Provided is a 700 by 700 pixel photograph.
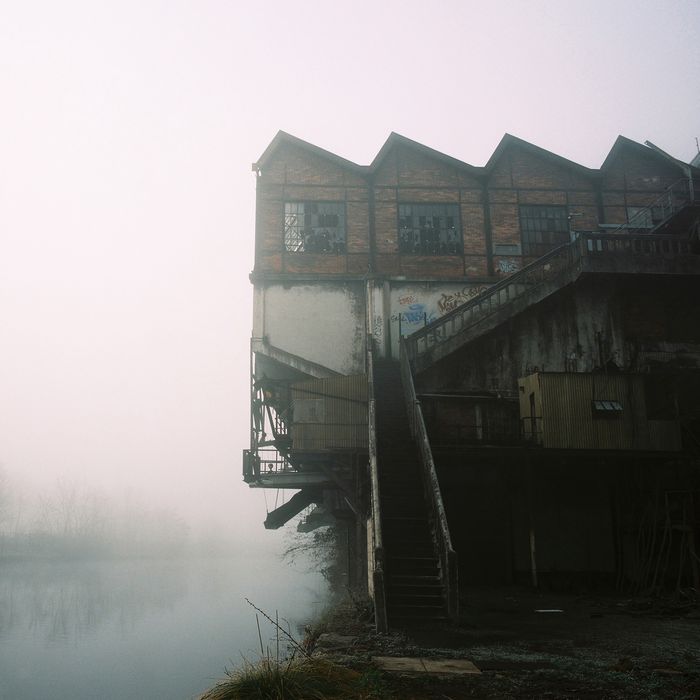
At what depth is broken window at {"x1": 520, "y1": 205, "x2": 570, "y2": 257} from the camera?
25406 mm

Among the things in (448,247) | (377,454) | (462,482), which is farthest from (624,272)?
(377,454)

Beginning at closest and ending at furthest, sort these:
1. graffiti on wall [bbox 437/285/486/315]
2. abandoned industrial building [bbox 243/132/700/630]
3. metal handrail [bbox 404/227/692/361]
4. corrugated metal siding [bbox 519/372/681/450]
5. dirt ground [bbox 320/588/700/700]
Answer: dirt ground [bbox 320/588/700/700]
abandoned industrial building [bbox 243/132/700/630]
corrugated metal siding [bbox 519/372/681/450]
metal handrail [bbox 404/227/692/361]
graffiti on wall [bbox 437/285/486/315]

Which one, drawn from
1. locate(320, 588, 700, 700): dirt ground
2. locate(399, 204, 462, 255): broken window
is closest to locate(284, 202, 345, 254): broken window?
locate(399, 204, 462, 255): broken window

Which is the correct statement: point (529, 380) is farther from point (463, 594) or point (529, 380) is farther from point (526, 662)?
point (526, 662)

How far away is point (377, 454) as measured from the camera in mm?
15000

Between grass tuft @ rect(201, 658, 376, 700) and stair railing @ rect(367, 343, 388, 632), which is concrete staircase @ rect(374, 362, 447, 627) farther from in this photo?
grass tuft @ rect(201, 658, 376, 700)

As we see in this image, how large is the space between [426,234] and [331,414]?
8756mm

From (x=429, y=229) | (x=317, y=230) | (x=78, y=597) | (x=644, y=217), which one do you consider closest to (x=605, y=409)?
(x=429, y=229)

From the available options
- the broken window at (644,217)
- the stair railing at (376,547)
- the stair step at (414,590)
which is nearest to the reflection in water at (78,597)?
the stair railing at (376,547)

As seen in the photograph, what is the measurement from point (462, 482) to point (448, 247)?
9899 millimetres

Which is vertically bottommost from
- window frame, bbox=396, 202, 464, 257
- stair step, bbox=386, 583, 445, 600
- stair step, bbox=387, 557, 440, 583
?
stair step, bbox=386, 583, 445, 600

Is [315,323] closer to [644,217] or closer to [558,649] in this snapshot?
[644,217]

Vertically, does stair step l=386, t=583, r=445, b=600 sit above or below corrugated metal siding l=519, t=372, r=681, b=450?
below

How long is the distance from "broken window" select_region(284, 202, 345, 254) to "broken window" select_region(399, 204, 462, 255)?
2.35 meters
